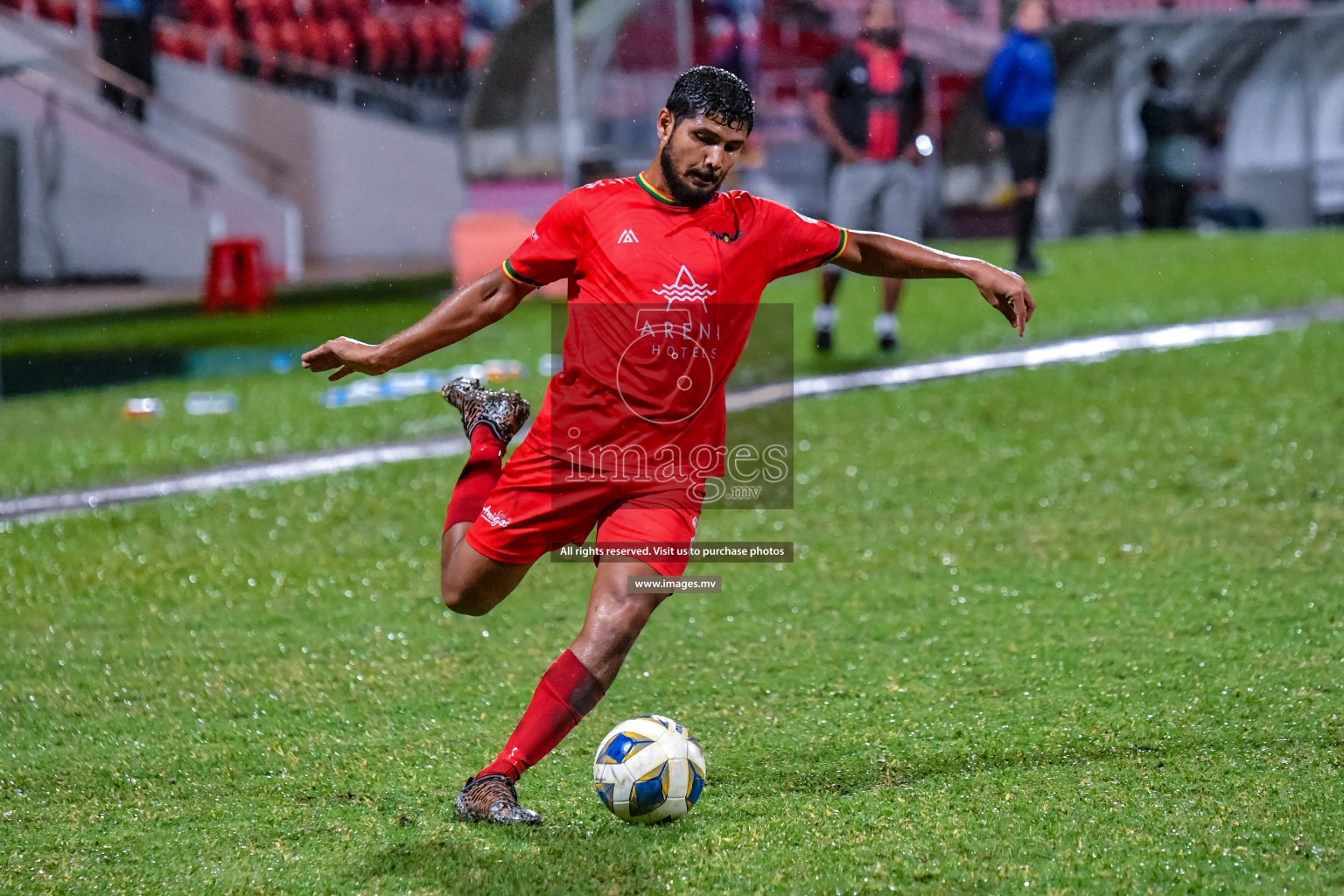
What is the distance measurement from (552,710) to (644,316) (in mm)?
1052

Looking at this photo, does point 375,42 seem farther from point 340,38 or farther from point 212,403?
point 212,403

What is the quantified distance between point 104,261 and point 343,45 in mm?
5652

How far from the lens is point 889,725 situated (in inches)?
175

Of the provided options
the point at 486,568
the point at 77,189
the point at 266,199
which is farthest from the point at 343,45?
the point at 486,568

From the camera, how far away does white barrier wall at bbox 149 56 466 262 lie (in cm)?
2147

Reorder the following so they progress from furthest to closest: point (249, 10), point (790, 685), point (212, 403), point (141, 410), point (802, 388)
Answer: point (249, 10) → point (212, 403) → point (141, 410) → point (802, 388) → point (790, 685)

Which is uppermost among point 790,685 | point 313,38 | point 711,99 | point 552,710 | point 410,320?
point 313,38

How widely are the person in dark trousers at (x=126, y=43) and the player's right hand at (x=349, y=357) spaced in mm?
17895

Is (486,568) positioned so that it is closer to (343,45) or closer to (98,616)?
(98,616)

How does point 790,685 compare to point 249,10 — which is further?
point 249,10

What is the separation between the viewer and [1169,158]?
18516 millimetres

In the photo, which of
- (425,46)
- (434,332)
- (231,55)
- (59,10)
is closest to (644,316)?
(434,332)

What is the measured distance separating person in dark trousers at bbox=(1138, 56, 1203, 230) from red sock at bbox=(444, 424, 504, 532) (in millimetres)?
15455

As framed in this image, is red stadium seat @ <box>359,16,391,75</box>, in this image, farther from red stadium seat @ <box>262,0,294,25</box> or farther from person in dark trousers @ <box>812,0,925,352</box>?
person in dark trousers @ <box>812,0,925,352</box>
